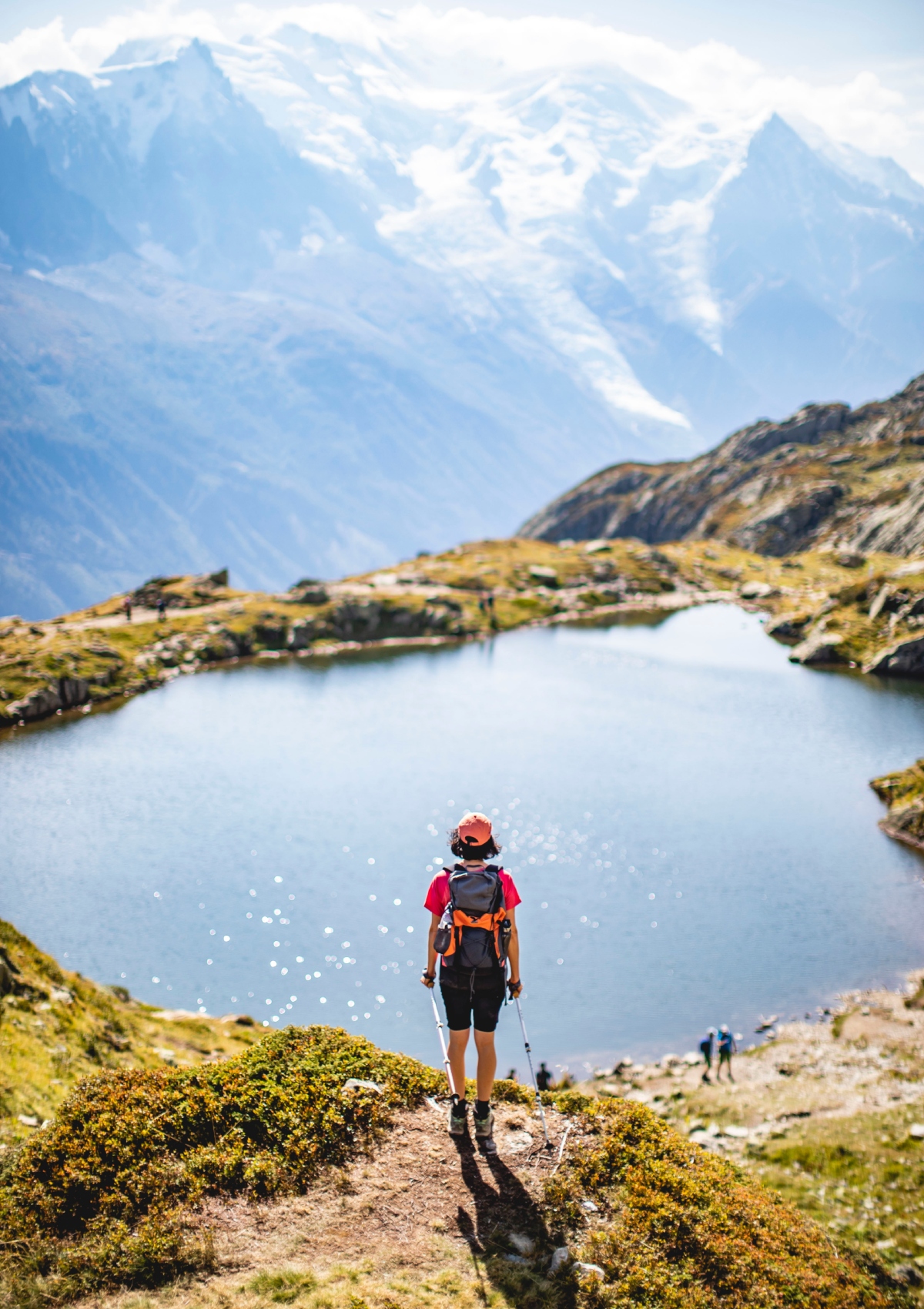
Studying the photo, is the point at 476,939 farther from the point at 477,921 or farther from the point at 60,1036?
the point at 60,1036

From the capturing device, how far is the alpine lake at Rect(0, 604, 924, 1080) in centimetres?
4781

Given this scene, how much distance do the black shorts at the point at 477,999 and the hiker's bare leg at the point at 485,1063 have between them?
148 millimetres

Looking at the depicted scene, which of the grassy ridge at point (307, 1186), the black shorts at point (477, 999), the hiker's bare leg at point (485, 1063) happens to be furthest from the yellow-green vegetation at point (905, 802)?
the black shorts at point (477, 999)

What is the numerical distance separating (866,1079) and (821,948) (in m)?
15.6

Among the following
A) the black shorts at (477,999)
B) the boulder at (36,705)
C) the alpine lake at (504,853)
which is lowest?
the black shorts at (477,999)

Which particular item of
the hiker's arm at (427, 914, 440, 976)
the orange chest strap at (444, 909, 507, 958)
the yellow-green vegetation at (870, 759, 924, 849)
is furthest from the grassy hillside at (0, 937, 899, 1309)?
the yellow-green vegetation at (870, 759, 924, 849)

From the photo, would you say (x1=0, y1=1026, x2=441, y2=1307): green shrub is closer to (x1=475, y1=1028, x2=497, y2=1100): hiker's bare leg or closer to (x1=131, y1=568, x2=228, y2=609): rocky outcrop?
(x1=475, y1=1028, x2=497, y2=1100): hiker's bare leg

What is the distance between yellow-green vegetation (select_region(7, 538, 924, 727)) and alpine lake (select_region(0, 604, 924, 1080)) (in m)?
11.9

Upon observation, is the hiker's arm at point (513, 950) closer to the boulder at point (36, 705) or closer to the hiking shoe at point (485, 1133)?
the hiking shoe at point (485, 1133)

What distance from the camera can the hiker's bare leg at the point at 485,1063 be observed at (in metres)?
14.3

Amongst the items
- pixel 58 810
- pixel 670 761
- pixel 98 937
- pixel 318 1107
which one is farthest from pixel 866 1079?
pixel 58 810

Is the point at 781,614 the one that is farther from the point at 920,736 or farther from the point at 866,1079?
the point at 866,1079

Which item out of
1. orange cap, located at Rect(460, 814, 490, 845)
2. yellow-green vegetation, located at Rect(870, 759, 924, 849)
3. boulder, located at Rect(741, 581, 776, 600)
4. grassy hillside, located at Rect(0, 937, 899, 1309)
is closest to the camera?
grassy hillside, located at Rect(0, 937, 899, 1309)

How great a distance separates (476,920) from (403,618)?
147478 millimetres
